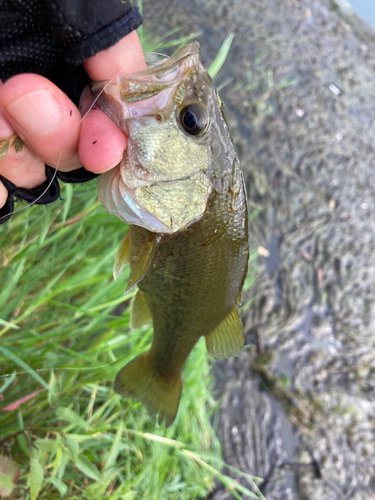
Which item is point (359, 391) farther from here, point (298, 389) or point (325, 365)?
point (298, 389)

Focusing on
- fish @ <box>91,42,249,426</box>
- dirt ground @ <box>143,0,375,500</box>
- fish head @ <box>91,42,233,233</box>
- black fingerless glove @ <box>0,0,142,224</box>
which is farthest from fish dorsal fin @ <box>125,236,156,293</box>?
dirt ground @ <box>143,0,375,500</box>

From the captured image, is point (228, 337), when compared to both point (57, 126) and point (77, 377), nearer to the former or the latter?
point (77, 377)

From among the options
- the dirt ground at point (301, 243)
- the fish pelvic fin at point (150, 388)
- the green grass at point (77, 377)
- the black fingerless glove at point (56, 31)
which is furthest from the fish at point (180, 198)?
the dirt ground at point (301, 243)

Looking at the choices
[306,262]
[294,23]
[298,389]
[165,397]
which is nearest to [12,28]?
[165,397]

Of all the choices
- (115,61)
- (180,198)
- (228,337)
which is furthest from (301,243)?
(115,61)

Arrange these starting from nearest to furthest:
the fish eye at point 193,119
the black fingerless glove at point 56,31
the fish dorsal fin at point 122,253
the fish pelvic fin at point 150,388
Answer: the black fingerless glove at point 56,31 → the fish eye at point 193,119 → the fish dorsal fin at point 122,253 → the fish pelvic fin at point 150,388

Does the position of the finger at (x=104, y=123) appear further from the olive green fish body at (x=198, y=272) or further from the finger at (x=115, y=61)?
the olive green fish body at (x=198, y=272)
